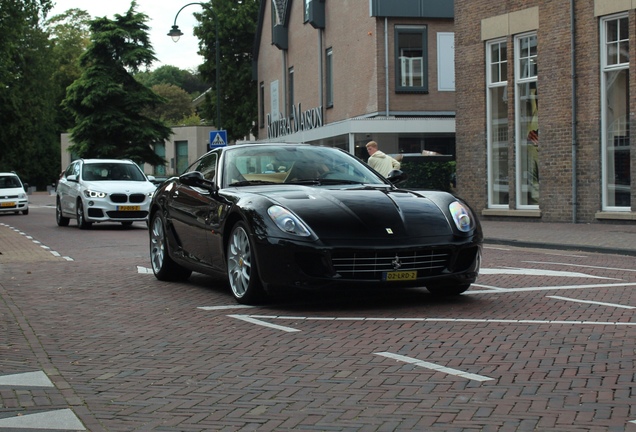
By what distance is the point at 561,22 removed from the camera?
73.2ft

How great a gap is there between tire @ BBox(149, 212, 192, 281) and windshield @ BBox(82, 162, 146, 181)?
46.6 feet

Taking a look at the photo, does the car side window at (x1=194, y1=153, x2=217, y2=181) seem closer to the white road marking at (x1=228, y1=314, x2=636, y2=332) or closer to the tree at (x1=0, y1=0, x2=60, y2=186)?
the white road marking at (x1=228, y1=314, x2=636, y2=332)

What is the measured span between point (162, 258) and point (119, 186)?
537 inches

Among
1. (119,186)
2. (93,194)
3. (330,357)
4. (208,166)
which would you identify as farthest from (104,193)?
(330,357)

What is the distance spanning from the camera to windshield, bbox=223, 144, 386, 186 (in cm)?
952

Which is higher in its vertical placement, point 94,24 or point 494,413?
point 94,24

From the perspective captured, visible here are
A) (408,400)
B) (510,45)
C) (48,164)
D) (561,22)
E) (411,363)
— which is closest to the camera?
(408,400)

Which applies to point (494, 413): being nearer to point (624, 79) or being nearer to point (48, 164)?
point (624, 79)

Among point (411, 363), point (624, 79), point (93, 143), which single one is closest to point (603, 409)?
point (411, 363)

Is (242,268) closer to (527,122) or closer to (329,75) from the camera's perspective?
(527,122)

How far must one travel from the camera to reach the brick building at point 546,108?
20.9m

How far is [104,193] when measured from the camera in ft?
78.6

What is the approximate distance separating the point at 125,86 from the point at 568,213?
4499 cm

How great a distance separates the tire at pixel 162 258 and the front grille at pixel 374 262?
334 centimetres
